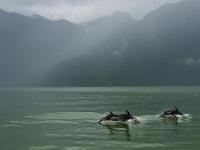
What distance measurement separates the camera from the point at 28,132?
181ft

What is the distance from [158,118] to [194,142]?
86.7 feet

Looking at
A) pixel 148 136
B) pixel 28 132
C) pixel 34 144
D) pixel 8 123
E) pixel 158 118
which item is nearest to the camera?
pixel 34 144

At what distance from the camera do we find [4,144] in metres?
45.5

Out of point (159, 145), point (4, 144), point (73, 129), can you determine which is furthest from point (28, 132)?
point (159, 145)

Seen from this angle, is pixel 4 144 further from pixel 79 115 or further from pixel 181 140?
pixel 79 115

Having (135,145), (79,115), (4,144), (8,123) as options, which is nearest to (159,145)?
(135,145)

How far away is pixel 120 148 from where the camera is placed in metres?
42.6

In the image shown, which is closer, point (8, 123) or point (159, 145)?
point (159, 145)

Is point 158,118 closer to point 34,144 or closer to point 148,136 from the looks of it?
point 148,136

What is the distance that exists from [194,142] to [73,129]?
54.3ft

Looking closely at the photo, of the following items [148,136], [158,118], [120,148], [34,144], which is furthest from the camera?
[158,118]

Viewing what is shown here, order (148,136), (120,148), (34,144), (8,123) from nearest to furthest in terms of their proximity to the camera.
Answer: (120,148) → (34,144) → (148,136) → (8,123)

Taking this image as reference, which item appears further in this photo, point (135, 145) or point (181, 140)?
point (181, 140)

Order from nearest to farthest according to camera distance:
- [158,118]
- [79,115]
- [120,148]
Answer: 1. [120,148]
2. [158,118]
3. [79,115]
